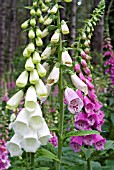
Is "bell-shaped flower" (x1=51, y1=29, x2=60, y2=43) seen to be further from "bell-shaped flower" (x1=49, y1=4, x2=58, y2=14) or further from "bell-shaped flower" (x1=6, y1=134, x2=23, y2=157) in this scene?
"bell-shaped flower" (x1=6, y1=134, x2=23, y2=157)

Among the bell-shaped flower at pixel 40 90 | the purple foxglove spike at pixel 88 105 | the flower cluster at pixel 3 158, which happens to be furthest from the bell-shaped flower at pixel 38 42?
the flower cluster at pixel 3 158

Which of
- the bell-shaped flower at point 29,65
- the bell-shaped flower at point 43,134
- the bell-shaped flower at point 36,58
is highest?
the bell-shaped flower at point 36,58

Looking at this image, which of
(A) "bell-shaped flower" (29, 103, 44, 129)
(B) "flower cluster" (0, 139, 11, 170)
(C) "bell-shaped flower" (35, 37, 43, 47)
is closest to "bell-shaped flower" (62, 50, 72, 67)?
(C) "bell-shaped flower" (35, 37, 43, 47)

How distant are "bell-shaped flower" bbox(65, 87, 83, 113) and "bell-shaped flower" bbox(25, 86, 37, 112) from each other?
226 mm

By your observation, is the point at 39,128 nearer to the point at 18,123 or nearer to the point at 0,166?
the point at 18,123

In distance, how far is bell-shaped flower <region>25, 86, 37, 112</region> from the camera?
66.9 inches

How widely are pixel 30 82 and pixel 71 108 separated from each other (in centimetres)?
30

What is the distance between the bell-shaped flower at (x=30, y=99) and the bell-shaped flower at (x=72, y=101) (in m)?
0.23

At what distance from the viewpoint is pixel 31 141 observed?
170 cm

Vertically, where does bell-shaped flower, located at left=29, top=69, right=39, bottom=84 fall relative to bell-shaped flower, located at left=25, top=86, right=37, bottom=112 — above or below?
above

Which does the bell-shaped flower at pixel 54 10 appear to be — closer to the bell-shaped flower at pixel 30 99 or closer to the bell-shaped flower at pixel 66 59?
the bell-shaped flower at pixel 66 59

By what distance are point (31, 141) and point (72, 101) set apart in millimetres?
330

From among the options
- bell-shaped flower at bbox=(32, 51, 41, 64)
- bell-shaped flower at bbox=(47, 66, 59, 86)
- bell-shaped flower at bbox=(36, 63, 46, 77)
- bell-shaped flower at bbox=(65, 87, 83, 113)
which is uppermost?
bell-shaped flower at bbox=(32, 51, 41, 64)

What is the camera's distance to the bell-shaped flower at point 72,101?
1894 mm
